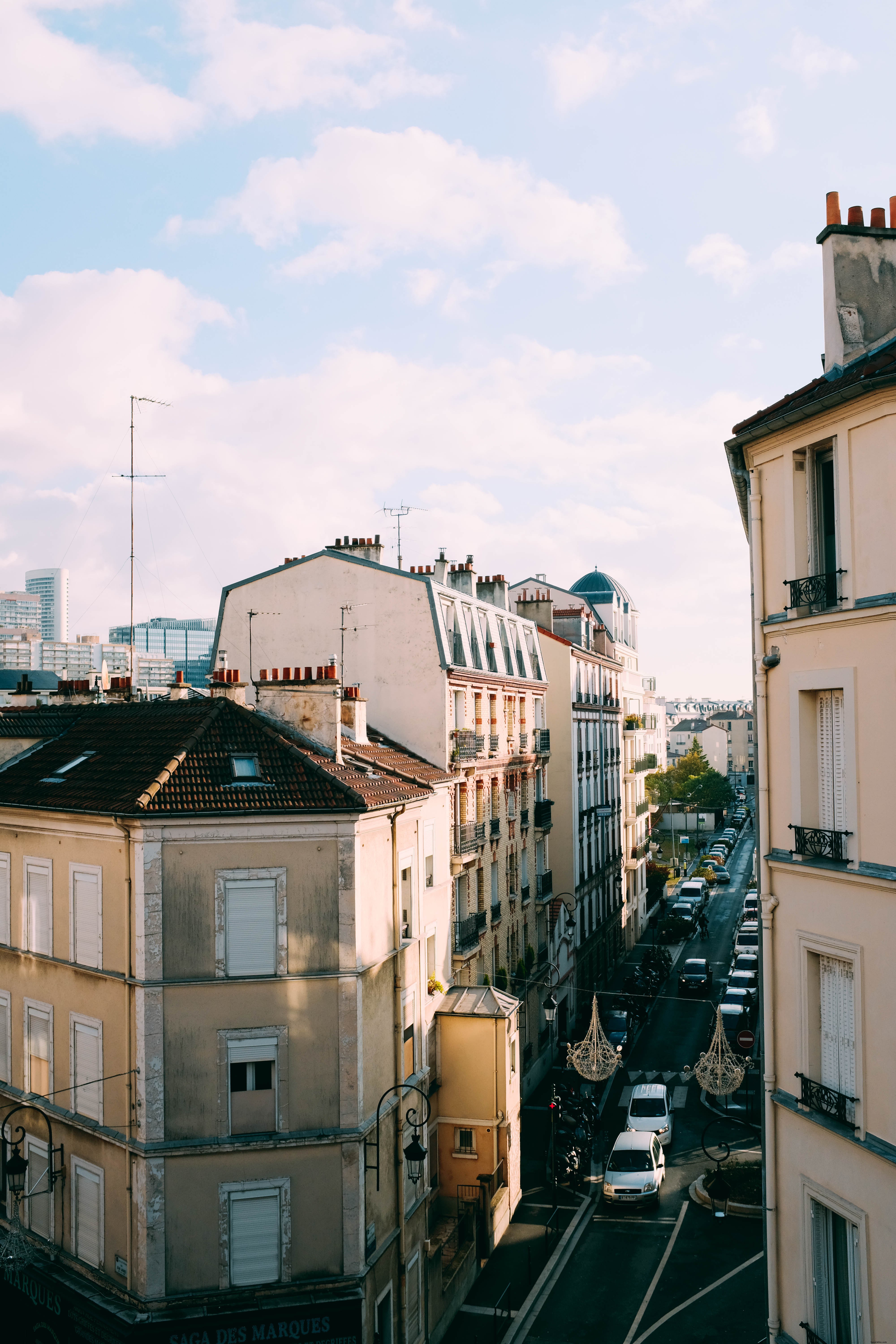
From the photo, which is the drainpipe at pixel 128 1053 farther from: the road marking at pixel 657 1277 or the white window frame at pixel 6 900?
the road marking at pixel 657 1277

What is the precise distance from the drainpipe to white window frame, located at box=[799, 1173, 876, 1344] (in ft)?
39.1

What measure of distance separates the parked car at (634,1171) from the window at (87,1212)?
14.5 m

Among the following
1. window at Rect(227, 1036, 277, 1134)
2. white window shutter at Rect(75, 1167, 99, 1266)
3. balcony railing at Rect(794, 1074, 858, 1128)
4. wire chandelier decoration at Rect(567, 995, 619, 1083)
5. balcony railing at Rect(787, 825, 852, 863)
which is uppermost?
balcony railing at Rect(787, 825, 852, 863)

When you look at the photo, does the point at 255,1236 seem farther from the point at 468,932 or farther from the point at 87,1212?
the point at 468,932

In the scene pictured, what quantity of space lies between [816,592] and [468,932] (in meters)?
20.9

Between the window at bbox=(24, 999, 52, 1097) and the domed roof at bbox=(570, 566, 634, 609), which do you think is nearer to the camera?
the window at bbox=(24, 999, 52, 1097)

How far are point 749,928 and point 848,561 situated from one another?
52.0 metres

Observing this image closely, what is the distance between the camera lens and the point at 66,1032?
70.0 ft

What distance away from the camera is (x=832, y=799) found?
42.9 feet

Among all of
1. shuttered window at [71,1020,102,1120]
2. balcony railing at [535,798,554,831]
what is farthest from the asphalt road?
balcony railing at [535,798,554,831]

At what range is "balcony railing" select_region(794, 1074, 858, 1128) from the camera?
12.2m

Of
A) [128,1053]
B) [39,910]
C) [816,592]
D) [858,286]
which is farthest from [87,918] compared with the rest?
[858,286]

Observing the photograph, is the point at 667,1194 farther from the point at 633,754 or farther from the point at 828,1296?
the point at 633,754

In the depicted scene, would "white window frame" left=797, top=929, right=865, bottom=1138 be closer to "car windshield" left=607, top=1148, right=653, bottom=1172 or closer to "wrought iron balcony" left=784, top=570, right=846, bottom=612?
"wrought iron balcony" left=784, top=570, right=846, bottom=612
